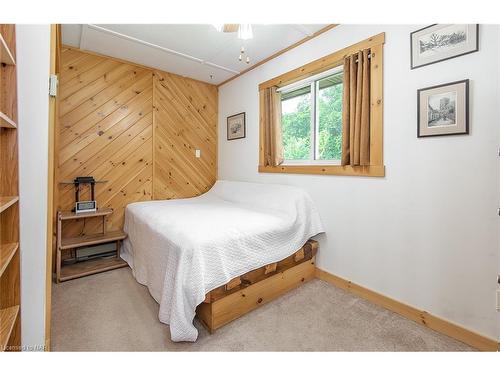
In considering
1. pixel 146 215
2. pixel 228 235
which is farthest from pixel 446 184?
pixel 146 215

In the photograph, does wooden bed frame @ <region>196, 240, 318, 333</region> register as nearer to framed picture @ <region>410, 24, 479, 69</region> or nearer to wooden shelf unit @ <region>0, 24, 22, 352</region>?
wooden shelf unit @ <region>0, 24, 22, 352</region>

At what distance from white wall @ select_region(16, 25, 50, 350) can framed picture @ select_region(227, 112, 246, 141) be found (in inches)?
92.6

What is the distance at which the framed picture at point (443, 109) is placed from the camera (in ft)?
5.00

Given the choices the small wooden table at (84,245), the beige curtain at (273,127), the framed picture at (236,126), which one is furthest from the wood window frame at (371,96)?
the small wooden table at (84,245)

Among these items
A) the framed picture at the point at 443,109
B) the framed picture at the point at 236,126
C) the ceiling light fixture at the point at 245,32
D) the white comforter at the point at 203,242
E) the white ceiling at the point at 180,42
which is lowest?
the white comforter at the point at 203,242

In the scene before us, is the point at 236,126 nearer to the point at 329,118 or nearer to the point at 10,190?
the point at 329,118

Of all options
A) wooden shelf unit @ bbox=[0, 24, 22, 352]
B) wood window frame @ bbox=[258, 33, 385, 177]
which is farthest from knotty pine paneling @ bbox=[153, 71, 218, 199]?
wooden shelf unit @ bbox=[0, 24, 22, 352]

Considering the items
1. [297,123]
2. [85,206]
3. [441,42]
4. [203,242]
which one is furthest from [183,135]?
[441,42]

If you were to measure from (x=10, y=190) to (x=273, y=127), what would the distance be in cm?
234

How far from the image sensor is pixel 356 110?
6.79 ft

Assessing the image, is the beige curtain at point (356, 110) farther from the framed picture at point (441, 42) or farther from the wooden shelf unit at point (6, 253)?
the wooden shelf unit at point (6, 253)

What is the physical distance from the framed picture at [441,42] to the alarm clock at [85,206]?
3.26 meters

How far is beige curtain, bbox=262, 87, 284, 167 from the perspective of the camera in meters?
2.86
